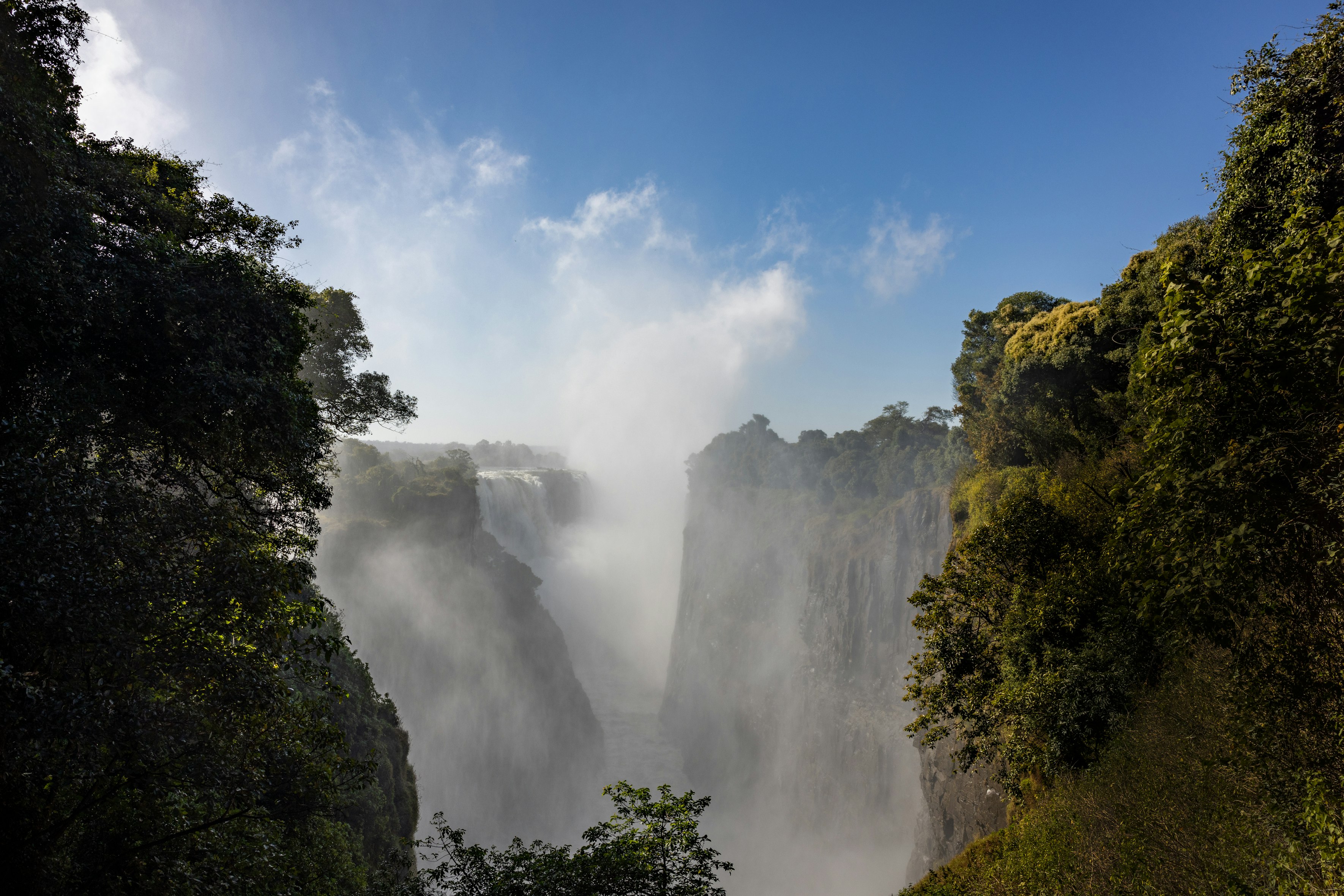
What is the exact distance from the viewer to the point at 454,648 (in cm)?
5006

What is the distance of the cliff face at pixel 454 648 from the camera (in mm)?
46125

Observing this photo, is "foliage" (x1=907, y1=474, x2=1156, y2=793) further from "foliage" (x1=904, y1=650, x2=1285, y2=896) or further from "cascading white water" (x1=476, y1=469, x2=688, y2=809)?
"cascading white water" (x1=476, y1=469, x2=688, y2=809)

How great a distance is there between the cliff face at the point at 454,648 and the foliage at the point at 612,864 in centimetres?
4177

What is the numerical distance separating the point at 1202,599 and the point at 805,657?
48270 mm

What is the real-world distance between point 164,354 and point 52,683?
3996 millimetres

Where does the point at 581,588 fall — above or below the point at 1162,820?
above

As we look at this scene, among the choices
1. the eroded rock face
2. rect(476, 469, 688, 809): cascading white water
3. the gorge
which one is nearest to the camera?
the eroded rock face

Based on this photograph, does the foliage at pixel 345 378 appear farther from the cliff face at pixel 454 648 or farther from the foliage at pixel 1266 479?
the cliff face at pixel 454 648

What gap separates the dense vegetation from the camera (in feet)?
24.8

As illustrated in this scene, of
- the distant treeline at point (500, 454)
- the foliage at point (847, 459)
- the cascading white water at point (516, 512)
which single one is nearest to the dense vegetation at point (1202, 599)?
the foliage at point (847, 459)

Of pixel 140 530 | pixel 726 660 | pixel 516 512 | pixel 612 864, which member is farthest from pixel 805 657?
pixel 140 530

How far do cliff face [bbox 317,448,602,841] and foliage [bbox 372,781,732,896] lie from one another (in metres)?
41.8

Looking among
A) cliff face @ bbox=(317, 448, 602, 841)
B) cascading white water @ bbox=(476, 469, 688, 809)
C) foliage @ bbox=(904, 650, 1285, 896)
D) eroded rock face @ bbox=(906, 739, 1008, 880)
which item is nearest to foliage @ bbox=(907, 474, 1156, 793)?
foliage @ bbox=(904, 650, 1285, 896)

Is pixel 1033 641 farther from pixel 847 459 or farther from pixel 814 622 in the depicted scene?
pixel 847 459
